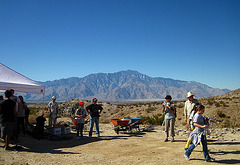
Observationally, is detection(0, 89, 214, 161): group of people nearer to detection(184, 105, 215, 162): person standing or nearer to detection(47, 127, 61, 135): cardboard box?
detection(184, 105, 215, 162): person standing

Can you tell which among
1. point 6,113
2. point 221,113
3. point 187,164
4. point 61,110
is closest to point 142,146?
point 187,164

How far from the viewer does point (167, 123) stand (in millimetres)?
8938

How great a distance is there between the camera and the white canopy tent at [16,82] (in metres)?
10.7

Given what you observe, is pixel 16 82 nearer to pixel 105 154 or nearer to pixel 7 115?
pixel 7 115

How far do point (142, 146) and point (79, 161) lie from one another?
3124mm

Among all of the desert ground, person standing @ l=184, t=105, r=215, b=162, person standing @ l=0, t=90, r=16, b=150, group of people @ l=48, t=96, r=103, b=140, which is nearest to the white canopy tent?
group of people @ l=48, t=96, r=103, b=140

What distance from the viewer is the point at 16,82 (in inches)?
445

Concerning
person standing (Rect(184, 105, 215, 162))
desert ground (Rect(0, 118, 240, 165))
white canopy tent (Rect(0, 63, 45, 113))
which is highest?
white canopy tent (Rect(0, 63, 45, 113))

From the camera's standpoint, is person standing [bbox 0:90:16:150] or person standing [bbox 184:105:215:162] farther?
person standing [bbox 0:90:16:150]

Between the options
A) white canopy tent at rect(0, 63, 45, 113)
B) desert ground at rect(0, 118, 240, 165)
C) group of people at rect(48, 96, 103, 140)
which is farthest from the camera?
white canopy tent at rect(0, 63, 45, 113)

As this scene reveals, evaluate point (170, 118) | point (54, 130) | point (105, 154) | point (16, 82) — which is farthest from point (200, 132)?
point (16, 82)

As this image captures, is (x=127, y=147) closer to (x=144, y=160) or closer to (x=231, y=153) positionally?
(x=144, y=160)

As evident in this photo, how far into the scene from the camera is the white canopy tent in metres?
10.7

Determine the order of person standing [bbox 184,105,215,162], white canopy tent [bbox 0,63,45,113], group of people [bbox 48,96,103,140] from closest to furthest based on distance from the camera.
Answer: person standing [bbox 184,105,215,162], group of people [bbox 48,96,103,140], white canopy tent [bbox 0,63,45,113]
